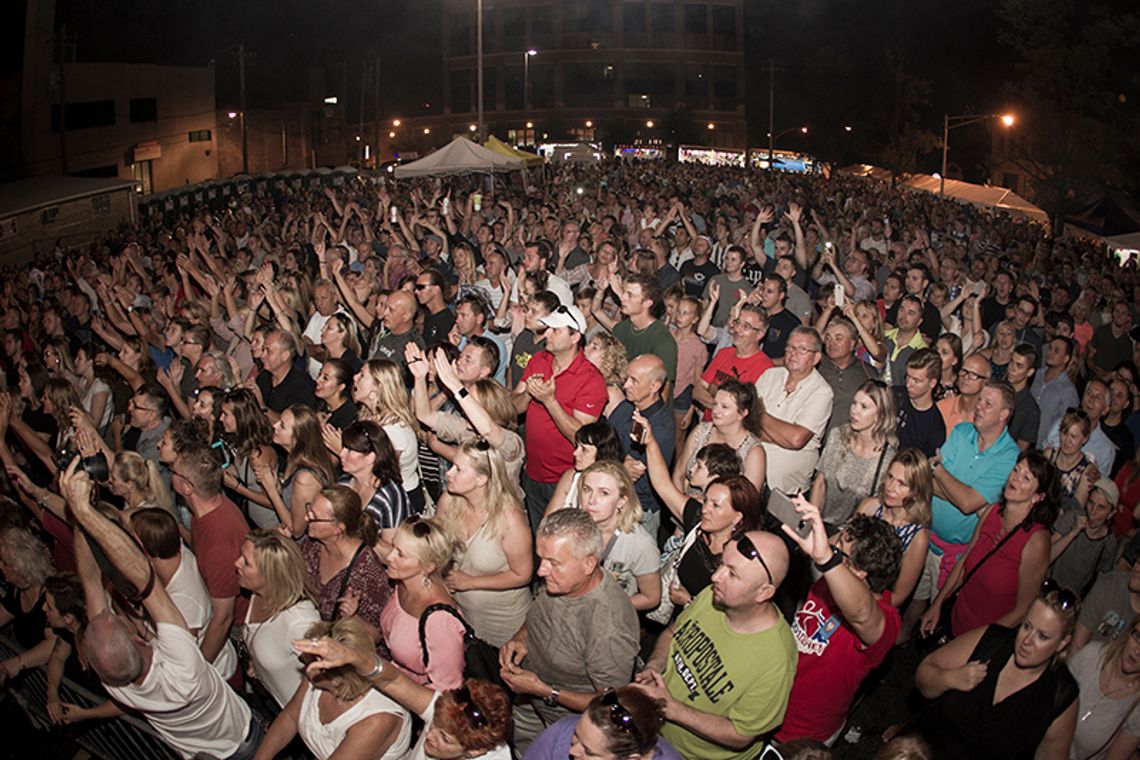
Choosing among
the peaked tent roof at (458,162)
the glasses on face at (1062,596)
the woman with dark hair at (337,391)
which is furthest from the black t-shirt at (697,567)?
the peaked tent roof at (458,162)

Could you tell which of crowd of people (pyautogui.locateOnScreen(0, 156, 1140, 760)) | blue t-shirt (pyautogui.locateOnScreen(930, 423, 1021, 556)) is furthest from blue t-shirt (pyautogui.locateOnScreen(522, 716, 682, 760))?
blue t-shirt (pyautogui.locateOnScreen(930, 423, 1021, 556))

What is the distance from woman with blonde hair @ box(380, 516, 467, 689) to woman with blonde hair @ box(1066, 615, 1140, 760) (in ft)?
8.00

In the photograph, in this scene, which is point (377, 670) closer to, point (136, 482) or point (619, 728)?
point (619, 728)

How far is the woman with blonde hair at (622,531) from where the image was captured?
4.09 meters

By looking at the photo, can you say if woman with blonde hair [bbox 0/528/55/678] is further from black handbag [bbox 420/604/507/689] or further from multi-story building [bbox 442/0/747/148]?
multi-story building [bbox 442/0/747/148]

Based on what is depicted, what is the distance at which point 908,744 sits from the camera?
2.88 metres

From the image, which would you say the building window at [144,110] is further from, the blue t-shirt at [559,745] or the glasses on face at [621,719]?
the glasses on face at [621,719]

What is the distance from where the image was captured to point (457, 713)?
304 centimetres

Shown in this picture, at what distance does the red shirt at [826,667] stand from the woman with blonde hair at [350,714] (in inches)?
61.3

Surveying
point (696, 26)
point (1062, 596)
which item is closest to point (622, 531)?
point (1062, 596)

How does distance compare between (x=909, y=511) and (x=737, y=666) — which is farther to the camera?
(x=909, y=511)

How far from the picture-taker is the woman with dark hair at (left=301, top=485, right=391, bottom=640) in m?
4.11

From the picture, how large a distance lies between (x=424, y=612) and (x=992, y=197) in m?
31.4

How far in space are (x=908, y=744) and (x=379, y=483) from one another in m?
2.90
